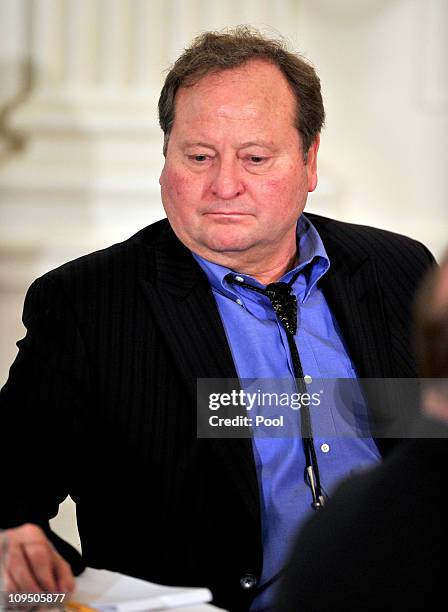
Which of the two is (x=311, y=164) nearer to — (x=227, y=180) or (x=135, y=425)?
(x=227, y=180)

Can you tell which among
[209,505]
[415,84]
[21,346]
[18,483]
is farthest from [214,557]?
[415,84]

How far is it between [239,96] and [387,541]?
1.02 meters

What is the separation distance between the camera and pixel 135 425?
1698mm

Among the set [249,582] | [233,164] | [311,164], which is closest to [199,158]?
[233,164]

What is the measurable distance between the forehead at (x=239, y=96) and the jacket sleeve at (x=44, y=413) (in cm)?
42

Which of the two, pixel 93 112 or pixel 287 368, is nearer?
pixel 287 368

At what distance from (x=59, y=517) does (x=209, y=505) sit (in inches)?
16.1

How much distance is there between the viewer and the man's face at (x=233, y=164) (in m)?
1.76

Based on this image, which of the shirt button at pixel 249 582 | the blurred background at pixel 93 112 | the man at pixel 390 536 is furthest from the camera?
the blurred background at pixel 93 112

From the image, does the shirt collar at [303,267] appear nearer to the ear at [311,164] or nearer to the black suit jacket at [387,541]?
the ear at [311,164]

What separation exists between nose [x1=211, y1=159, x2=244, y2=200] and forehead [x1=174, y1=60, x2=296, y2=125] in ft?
0.25

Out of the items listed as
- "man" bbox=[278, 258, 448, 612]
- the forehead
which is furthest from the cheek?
"man" bbox=[278, 258, 448, 612]

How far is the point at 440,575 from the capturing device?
882 mm

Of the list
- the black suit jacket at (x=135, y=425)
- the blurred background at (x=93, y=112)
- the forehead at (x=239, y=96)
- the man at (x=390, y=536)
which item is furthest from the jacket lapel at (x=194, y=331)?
the man at (x=390, y=536)
